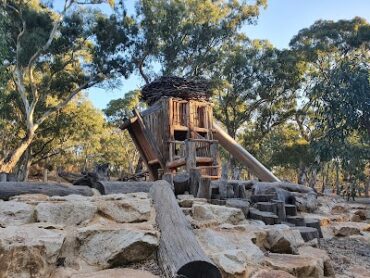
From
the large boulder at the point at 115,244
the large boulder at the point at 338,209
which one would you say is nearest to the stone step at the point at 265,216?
the large boulder at the point at 115,244

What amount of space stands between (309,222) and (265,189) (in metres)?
2.06

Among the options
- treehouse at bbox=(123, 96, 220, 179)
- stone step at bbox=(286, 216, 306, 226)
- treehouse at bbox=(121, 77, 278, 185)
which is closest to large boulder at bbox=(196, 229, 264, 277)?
stone step at bbox=(286, 216, 306, 226)

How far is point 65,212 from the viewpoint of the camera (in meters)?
3.96

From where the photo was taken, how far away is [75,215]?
12.9 feet

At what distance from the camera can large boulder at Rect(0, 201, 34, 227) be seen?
147 inches

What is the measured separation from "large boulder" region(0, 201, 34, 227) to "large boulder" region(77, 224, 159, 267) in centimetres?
72

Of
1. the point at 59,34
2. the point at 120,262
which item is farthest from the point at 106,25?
the point at 120,262

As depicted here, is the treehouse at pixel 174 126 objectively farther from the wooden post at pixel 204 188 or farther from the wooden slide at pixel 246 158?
the wooden post at pixel 204 188

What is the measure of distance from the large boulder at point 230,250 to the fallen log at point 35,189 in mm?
1987

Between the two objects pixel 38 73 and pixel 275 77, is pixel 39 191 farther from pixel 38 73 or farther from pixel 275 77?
pixel 275 77

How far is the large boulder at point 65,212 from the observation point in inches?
152

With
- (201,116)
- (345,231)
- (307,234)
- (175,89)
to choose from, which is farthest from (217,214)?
(201,116)

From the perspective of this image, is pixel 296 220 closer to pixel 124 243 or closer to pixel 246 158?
pixel 124 243

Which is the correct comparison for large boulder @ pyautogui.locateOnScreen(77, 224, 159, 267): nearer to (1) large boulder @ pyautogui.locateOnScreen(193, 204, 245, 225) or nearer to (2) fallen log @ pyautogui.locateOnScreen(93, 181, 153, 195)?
(1) large boulder @ pyautogui.locateOnScreen(193, 204, 245, 225)
